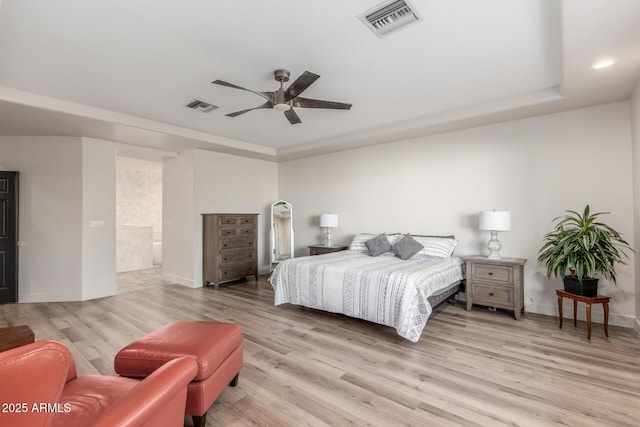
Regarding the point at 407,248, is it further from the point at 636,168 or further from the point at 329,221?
the point at 636,168

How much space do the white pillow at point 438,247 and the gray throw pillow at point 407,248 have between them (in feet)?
0.25

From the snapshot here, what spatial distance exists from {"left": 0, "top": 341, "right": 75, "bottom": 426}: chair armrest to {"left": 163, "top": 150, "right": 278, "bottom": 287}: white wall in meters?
5.09

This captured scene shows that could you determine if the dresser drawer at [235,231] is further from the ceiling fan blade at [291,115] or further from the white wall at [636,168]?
the white wall at [636,168]

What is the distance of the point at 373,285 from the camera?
3309mm

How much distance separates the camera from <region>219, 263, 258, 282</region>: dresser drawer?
558 centimetres

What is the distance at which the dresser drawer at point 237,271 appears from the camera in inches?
220

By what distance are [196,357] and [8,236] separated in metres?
4.93

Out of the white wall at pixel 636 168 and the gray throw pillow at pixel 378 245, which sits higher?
the white wall at pixel 636 168

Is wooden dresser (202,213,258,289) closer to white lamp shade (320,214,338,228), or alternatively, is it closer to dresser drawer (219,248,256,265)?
dresser drawer (219,248,256,265)

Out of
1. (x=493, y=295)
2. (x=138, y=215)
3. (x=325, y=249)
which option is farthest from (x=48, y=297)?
(x=493, y=295)

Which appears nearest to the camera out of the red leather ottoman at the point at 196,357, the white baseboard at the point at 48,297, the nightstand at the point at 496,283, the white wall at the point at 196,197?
the red leather ottoman at the point at 196,357

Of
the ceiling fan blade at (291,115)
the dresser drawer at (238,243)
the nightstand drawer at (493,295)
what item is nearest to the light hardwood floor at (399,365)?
the nightstand drawer at (493,295)

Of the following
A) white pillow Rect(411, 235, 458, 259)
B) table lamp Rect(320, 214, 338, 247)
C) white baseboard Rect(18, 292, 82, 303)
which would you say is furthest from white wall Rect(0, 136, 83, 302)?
white pillow Rect(411, 235, 458, 259)

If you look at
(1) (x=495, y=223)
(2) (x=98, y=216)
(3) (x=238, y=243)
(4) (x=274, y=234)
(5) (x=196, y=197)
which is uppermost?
(5) (x=196, y=197)
